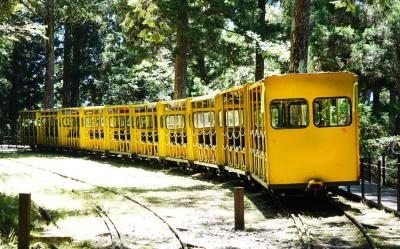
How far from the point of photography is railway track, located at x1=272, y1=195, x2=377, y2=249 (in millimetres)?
9648

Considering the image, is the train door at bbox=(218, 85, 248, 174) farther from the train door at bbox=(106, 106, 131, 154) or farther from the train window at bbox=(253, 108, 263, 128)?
the train door at bbox=(106, 106, 131, 154)

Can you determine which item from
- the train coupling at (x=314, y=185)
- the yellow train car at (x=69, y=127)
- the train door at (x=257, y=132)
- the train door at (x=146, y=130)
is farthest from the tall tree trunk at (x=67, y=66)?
the train coupling at (x=314, y=185)

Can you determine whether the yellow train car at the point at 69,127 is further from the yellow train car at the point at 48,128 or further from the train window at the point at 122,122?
the train window at the point at 122,122

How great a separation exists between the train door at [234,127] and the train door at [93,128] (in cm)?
1421

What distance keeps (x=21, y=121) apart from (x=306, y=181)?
35.1 meters

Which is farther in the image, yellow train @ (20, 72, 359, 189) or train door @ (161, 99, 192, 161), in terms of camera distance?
train door @ (161, 99, 192, 161)

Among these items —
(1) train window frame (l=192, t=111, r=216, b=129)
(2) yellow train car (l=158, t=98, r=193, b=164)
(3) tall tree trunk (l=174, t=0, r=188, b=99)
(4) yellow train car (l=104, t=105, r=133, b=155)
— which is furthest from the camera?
(3) tall tree trunk (l=174, t=0, r=188, b=99)

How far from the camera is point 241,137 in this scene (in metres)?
16.8

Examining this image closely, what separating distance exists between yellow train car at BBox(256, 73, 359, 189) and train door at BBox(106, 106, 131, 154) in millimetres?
16661

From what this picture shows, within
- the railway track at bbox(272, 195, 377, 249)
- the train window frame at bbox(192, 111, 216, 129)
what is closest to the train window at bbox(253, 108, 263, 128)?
the railway track at bbox(272, 195, 377, 249)

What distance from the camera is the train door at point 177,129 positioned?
A: 75.3 ft

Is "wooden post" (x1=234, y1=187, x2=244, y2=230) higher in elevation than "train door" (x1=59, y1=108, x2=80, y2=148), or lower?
lower

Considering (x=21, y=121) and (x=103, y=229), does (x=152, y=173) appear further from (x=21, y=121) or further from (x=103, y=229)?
(x=21, y=121)

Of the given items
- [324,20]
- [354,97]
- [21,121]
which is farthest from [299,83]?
[21,121]
